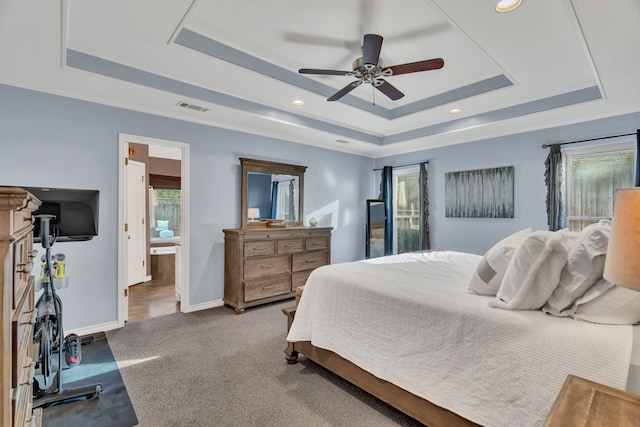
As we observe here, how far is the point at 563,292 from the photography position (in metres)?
1.46

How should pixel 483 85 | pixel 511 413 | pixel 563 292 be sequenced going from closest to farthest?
pixel 511 413 → pixel 563 292 → pixel 483 85

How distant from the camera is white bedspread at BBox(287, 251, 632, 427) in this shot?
4.13 ft

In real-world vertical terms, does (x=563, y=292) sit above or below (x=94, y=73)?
below

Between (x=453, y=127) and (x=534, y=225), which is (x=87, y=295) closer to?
(x=453, y=127)

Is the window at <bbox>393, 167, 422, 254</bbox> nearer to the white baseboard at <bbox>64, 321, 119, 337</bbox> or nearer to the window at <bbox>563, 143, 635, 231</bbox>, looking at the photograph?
the window at <bbox>563, 143, 635, 231</bbox>

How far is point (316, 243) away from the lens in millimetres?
4562

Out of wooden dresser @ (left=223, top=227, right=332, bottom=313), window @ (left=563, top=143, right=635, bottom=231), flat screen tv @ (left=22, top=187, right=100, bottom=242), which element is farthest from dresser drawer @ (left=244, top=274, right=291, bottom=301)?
window @ (left=563, top=143, right=635, bottom=231)

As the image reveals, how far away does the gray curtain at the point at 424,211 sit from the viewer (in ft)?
17.0

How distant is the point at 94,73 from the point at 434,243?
4934 millimetres

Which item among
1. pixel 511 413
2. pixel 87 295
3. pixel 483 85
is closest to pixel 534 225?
pixel 483 85

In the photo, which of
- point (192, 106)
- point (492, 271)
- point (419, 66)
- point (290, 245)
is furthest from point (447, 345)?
point (192, 106)

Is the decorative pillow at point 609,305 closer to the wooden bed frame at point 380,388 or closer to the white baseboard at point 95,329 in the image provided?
the wooden bed frame at point 380,388

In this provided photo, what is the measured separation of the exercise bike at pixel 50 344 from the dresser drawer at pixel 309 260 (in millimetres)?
2532

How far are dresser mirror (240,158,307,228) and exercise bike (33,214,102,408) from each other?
236cm
